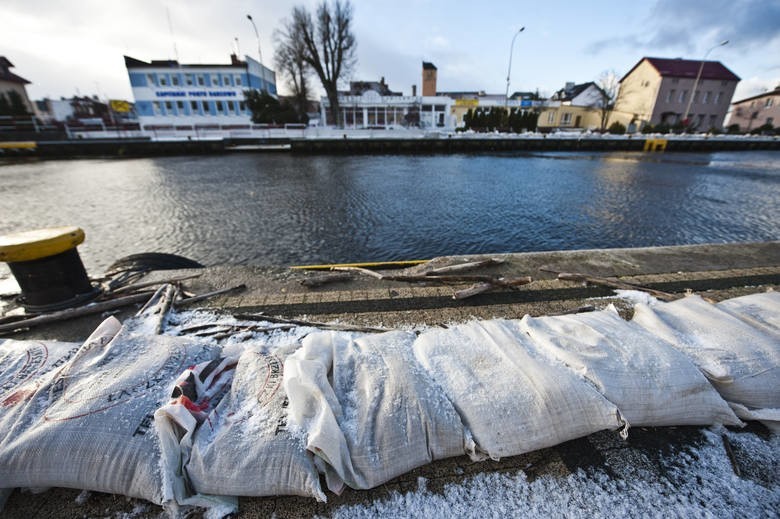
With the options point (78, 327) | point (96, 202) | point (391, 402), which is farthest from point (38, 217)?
point (391, 402)

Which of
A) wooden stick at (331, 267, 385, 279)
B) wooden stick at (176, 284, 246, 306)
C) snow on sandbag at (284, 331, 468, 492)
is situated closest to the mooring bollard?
wooden stick at (176, 284, 246, 306)

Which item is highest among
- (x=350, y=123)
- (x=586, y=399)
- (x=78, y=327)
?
(x=350, y=123)

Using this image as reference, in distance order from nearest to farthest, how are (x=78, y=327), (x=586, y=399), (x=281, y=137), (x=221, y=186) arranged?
(x=586, y=399), (x=78, y=327), (x=221, y=186), (x=281, y=137)

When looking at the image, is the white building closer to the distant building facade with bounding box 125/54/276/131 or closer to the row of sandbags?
the distant building facade with bounding box 125/54/276/131

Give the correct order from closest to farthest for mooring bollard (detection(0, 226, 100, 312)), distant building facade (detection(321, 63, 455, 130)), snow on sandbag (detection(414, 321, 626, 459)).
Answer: snow on sandbag (detection(414, 321, 626, 459)) → mooring bollard (detection(0, 226, 100, 312)) → distant building facade (detection(321, 63, 455, 130))

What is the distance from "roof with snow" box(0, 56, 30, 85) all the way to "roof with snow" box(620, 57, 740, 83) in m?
89.9

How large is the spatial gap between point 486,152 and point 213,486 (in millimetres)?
31486

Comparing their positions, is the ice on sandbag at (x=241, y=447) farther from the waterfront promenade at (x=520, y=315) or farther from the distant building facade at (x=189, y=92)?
the distant building facade at (x=189, y=92)

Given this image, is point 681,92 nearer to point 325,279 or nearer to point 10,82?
point 325,279

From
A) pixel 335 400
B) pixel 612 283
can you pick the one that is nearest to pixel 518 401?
pixel 335 400

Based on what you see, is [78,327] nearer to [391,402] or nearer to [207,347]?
[207,347]

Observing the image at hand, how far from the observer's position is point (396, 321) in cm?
310

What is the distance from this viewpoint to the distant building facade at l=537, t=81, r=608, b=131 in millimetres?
45406

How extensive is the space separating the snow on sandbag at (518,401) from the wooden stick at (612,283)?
247cm
